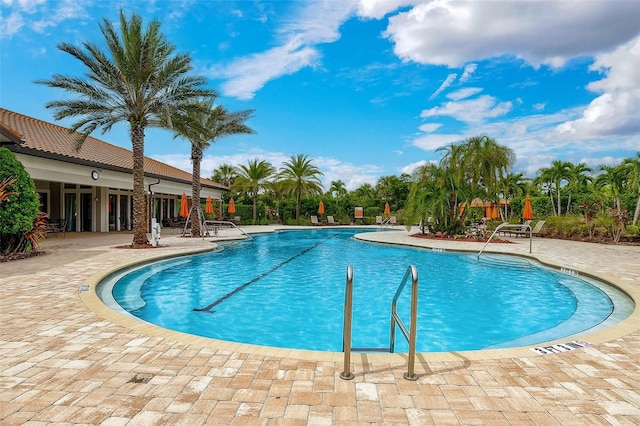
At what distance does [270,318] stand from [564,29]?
43.0 feet

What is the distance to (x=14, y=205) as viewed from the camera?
11.3 meters

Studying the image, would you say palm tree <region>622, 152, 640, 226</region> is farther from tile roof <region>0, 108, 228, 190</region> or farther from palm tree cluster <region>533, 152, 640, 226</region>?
tile roof <region>0, 108, 228, 190</region>

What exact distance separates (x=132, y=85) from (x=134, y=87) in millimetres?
151

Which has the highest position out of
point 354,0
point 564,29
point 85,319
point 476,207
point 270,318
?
point 354,0

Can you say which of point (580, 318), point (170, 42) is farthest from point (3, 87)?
point (580, 318)

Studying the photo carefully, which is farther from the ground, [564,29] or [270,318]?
[564,29]

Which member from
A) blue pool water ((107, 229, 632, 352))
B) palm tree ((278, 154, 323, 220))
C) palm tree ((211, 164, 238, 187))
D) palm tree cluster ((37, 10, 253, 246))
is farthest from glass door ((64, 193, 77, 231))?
palm tree ((211, 164, 238, 187))

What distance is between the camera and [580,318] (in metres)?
6.73

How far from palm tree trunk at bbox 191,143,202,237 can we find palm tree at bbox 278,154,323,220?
14269 mm

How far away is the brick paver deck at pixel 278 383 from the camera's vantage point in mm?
2789

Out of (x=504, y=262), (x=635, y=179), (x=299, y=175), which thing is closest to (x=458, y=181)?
(x=504, y=262)

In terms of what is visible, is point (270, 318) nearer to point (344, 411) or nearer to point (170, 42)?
point (344, 411)

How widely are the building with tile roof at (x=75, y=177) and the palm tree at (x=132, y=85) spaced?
5.81 feet

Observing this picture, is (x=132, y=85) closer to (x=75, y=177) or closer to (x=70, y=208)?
(x=75, y=177)
